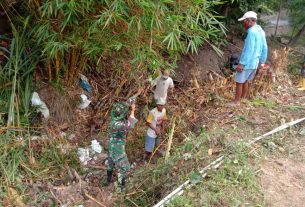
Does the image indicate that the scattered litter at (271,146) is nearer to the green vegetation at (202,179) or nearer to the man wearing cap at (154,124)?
the green vegetation at (202,179)

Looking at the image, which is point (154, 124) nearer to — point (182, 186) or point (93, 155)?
point (93, 155)

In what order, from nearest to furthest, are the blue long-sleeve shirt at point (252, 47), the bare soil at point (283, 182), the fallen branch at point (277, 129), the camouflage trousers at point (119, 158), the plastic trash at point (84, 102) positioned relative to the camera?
the bare soil at point (283, 182)
the camouflage trousers at point (119, 158)
the fallen branch at point (277, 129)
the blue long-sleeve shirt at point (252, 47)
the plastic trash at point (84, 102)

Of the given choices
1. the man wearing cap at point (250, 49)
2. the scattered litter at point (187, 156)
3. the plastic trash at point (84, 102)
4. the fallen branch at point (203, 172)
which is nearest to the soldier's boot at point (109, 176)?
the scattered litter at point (187, 156)

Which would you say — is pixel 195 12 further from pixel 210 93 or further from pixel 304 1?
pixel 304 1

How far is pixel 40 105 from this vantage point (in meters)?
5.38

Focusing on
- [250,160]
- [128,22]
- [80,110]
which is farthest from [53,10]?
[250,160]

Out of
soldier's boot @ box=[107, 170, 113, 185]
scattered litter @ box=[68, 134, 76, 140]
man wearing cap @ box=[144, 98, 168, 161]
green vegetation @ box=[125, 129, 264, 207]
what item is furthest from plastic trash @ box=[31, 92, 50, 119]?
green vegetation @ box=[125, 129, 264, 207]

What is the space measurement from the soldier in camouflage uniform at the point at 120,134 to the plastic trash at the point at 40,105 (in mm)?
1493

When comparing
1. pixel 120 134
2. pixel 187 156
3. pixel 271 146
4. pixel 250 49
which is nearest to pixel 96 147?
pixel 120 134

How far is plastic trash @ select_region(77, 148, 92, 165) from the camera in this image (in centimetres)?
522

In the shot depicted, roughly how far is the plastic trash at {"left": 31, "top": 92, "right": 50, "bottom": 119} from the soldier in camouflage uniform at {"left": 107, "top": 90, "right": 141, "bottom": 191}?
4.90ft

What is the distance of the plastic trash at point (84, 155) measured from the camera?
522cm

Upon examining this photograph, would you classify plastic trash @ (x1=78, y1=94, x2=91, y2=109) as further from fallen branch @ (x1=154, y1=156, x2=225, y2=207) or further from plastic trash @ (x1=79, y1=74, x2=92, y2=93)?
fallen branch @ (x1=154, y1=156, x2=225, y2=207)

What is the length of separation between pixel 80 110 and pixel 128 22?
7.08ft
